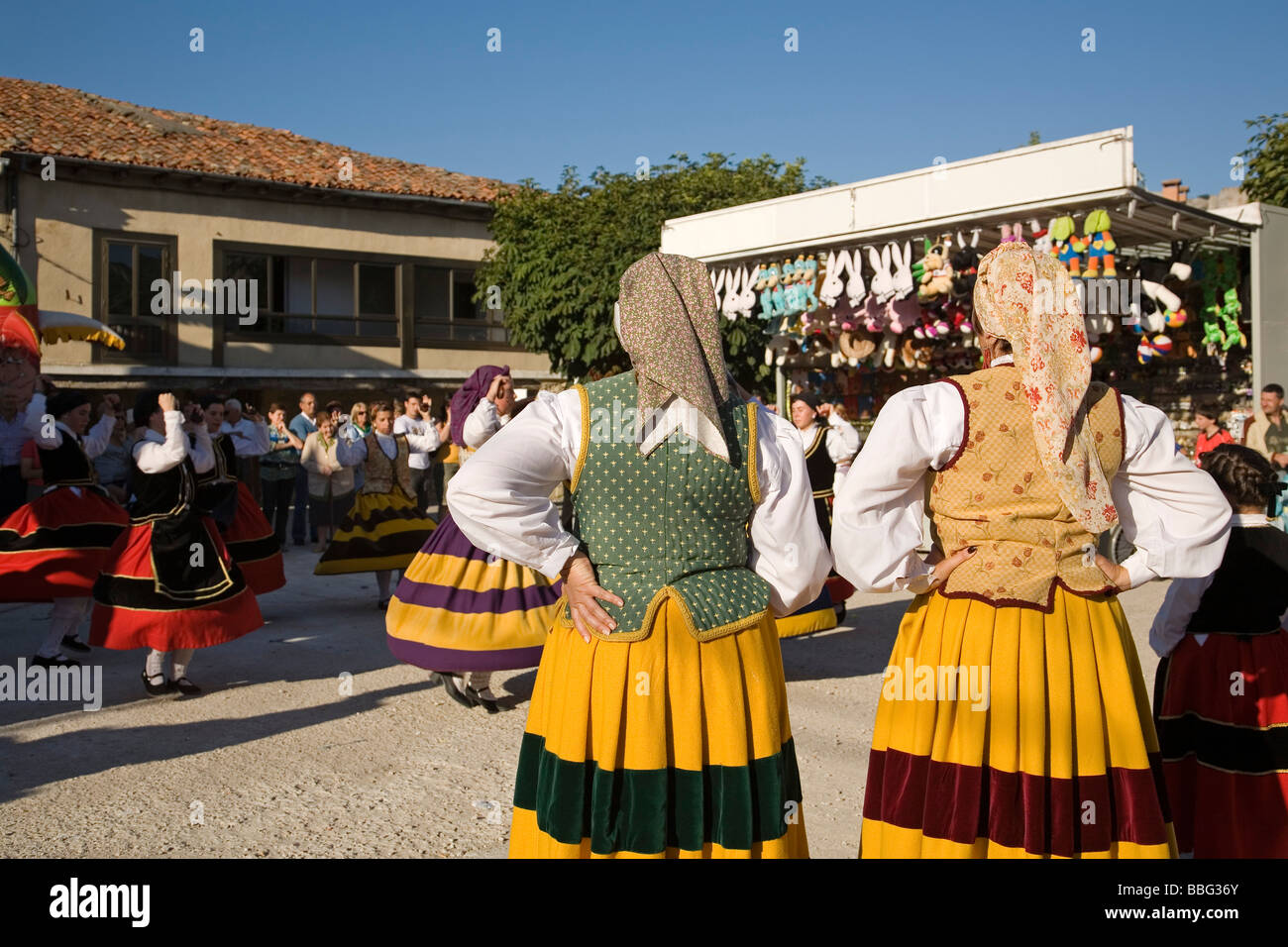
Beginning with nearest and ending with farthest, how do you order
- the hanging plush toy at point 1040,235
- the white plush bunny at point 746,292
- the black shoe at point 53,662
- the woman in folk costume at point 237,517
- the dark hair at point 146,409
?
1. the dark hair at point 146,409
2. the black shoe at point 53,662
3. the woman in folk costume at point 237,517
4. the hanging plush toy at point 1040,235
5. the white plush bunny at point 746,292

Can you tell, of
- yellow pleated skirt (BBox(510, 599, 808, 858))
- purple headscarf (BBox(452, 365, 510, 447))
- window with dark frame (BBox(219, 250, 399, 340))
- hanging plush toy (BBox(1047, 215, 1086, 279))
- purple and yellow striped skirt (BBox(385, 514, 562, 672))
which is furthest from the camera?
window with dark frame (BBox(219, 250, 399, 340))

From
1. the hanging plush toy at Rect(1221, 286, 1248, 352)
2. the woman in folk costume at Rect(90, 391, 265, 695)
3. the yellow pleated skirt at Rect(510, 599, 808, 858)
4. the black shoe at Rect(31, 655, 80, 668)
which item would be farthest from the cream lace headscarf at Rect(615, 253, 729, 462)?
the hanging plush toy at Rect(1221, 286, 1248, 352)

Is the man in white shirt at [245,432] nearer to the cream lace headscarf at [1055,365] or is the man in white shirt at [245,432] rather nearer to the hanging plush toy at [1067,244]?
the hanging plush toy at [1067,244]

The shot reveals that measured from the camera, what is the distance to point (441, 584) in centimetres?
558

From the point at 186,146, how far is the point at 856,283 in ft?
55.2

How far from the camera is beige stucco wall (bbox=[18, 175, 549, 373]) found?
1941cm

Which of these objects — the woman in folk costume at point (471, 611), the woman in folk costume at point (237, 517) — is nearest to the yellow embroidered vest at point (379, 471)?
the woman in folk costume at point (237, 517)

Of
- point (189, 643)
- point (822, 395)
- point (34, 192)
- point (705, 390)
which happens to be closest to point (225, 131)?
point (34, 192)

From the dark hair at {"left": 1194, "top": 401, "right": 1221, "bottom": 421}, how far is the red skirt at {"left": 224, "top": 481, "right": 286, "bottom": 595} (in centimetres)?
792

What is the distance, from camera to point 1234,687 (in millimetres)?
3457

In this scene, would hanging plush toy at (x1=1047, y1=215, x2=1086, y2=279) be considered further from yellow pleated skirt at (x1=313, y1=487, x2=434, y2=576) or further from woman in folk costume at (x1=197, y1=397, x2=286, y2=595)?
woman in folk costume at (x1=197, y1=397, x2=286, y2=595)

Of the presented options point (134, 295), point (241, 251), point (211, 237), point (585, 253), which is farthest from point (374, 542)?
point (241, 251)

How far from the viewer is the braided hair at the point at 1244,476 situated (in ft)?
11.6
